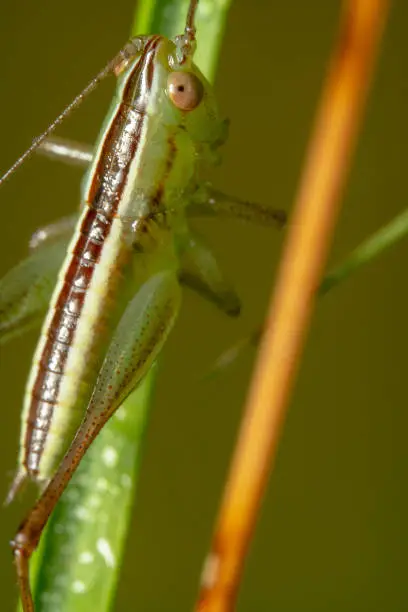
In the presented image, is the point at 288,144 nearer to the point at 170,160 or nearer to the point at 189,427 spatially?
the point at 189,427

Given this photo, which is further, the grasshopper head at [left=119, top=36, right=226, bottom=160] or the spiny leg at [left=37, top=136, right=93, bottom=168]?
the spiny leg at [left=37, top=136, right=93, bottom=168]

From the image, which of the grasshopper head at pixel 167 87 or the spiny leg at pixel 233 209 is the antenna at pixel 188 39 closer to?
the grasshopper head at pixel 167 87

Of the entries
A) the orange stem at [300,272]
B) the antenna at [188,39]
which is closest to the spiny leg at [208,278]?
the antenna at [188,39]

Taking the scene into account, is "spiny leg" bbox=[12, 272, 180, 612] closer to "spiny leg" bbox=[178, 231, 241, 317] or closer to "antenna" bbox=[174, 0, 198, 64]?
"spiny leg" bbox=[178, 231, 241, 317]

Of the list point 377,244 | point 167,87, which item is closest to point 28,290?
point 167,87

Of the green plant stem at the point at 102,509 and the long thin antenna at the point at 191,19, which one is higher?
the long thin antenna at the point at 191,19

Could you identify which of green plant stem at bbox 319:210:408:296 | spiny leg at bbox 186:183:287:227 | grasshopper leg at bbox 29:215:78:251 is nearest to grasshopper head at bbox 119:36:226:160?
spiny leg at bbox 186:183:287:227

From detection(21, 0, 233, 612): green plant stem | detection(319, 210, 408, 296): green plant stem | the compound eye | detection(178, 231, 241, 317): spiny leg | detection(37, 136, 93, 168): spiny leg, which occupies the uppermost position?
the compound eye

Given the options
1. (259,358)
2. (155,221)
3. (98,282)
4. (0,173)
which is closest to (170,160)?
(155,221)
